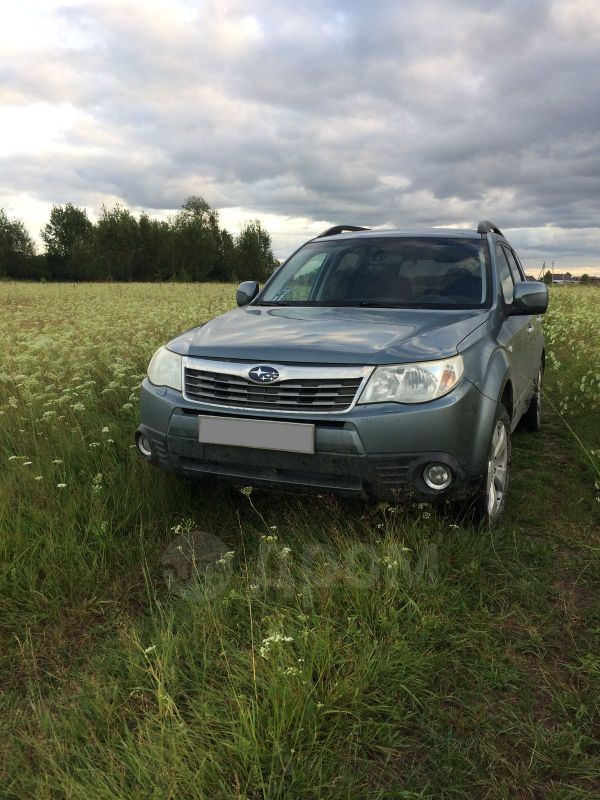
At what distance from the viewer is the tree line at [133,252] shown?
7494cm

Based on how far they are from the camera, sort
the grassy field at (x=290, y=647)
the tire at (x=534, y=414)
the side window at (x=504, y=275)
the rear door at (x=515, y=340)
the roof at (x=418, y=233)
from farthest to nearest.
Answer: the tire at (x=534, y=414)
the roof at (x=418, y=233)
the side window at (x=504, y=275)
the rear door at (x=515, y=340)
the grassy field at (x=290, y=647)

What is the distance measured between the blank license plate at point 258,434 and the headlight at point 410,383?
1.05 ft

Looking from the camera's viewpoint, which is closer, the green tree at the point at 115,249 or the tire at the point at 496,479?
the tire at the point at 496,479

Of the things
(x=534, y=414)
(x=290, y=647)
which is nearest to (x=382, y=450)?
(x=290, y=647)

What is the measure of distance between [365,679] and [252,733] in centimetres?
47

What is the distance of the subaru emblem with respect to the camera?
3070 mm

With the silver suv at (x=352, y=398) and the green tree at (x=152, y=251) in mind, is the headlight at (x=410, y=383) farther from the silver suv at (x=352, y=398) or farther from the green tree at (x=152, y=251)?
the green tree at (x=152, y=251)

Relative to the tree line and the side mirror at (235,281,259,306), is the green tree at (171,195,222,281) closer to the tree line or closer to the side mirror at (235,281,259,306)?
the tree line

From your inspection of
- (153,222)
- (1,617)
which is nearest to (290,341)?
(1,617)

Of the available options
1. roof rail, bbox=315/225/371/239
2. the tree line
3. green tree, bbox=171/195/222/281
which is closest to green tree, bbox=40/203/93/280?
the tree line

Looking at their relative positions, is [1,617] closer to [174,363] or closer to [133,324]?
[174,363]

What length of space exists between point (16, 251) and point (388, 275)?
83.4m

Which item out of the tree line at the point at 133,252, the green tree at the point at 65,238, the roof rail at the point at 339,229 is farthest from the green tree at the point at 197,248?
the roof rail at the point at 339,229

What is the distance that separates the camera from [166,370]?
3494mm
